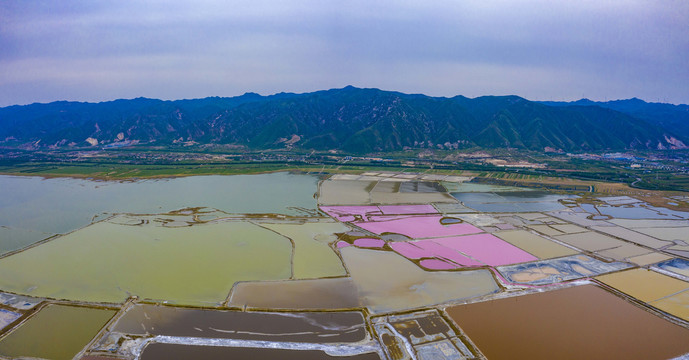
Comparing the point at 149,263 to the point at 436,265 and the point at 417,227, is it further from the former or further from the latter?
the point at 417,227

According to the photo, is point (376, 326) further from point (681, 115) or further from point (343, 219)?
point (681, 115)

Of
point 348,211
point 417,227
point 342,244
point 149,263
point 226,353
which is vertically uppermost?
point 348,211

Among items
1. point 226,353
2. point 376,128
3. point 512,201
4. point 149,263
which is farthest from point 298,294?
point 376,128

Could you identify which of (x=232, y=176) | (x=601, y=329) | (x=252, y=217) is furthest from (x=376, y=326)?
(x=232, y=176)

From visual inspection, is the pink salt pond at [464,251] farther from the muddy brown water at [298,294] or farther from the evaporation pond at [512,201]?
the evaporation pond at [512,201]

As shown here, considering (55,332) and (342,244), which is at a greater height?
(342,244)

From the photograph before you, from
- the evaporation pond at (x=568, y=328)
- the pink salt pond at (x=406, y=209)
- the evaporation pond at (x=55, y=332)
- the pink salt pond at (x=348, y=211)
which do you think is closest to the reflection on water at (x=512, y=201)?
the pink salt pond at (x=406, y=209)

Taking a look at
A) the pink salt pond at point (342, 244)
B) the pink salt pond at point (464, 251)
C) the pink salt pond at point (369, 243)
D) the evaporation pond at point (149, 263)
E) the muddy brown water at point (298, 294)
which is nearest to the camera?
the muddy brown water at point (298, 294)
